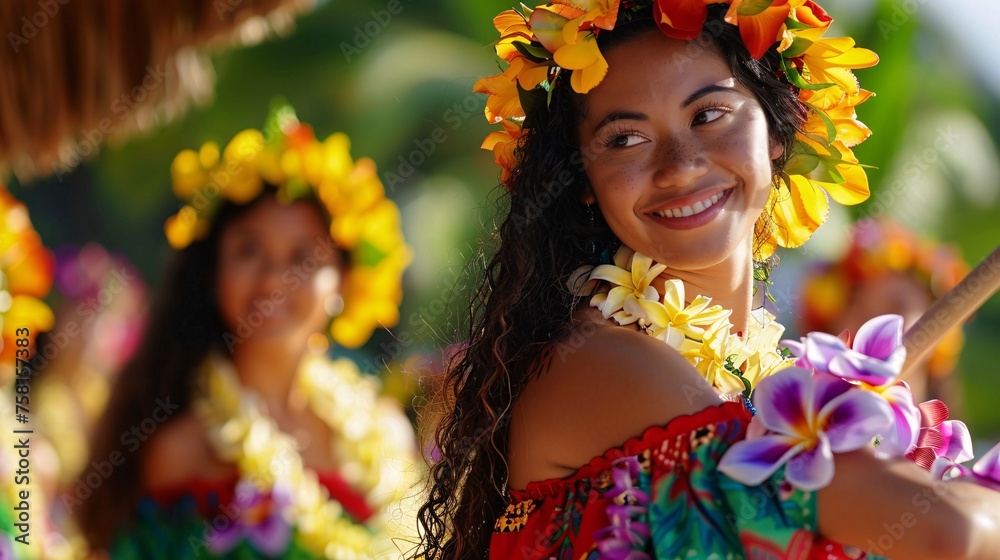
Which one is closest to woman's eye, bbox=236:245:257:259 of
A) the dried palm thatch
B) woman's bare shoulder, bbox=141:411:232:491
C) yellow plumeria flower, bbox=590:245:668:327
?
woman's bare shoulder, bbox=141:411:232:491

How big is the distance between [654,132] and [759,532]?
2.51 ft

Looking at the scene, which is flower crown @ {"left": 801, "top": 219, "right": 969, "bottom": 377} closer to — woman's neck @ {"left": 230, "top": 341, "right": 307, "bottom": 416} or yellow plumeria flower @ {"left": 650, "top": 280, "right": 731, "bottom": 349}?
woman's neck @ {"left": 230, "top": 341, "right": 307, "bottom": 416}

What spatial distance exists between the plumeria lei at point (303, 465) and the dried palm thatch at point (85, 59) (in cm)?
138

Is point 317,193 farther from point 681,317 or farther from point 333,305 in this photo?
point 681,317

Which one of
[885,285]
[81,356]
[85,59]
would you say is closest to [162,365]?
[85,59]

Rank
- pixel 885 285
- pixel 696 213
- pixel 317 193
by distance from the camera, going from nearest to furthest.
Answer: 1. pixel 696 213
2. pixel 317 193
3. pixel 885 285

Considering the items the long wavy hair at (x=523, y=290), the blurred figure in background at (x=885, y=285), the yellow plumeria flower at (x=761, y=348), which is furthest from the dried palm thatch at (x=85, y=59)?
the blurred figure in background at (x=885, y=285)

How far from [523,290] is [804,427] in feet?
2.13

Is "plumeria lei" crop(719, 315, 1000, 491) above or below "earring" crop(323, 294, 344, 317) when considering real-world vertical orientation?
above

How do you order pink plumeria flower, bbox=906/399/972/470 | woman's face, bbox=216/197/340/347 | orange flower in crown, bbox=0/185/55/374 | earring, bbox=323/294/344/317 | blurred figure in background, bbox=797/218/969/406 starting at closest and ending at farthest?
pink plumeria flower, bbox=906/399/972/470, woman's face, bbox=216/197/340/347, orange flower in crown, bbox=0/185/55/374, earring, bbox=323/294/344/317, blurred figure in background, bbox=797/218/969/406

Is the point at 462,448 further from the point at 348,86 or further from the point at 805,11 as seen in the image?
the point at 348,86

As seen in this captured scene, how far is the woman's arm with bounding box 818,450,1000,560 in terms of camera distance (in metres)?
1.56

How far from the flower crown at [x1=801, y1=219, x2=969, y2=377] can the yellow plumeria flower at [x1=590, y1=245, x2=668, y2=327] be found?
165 inches

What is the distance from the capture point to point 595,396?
6.14ft
